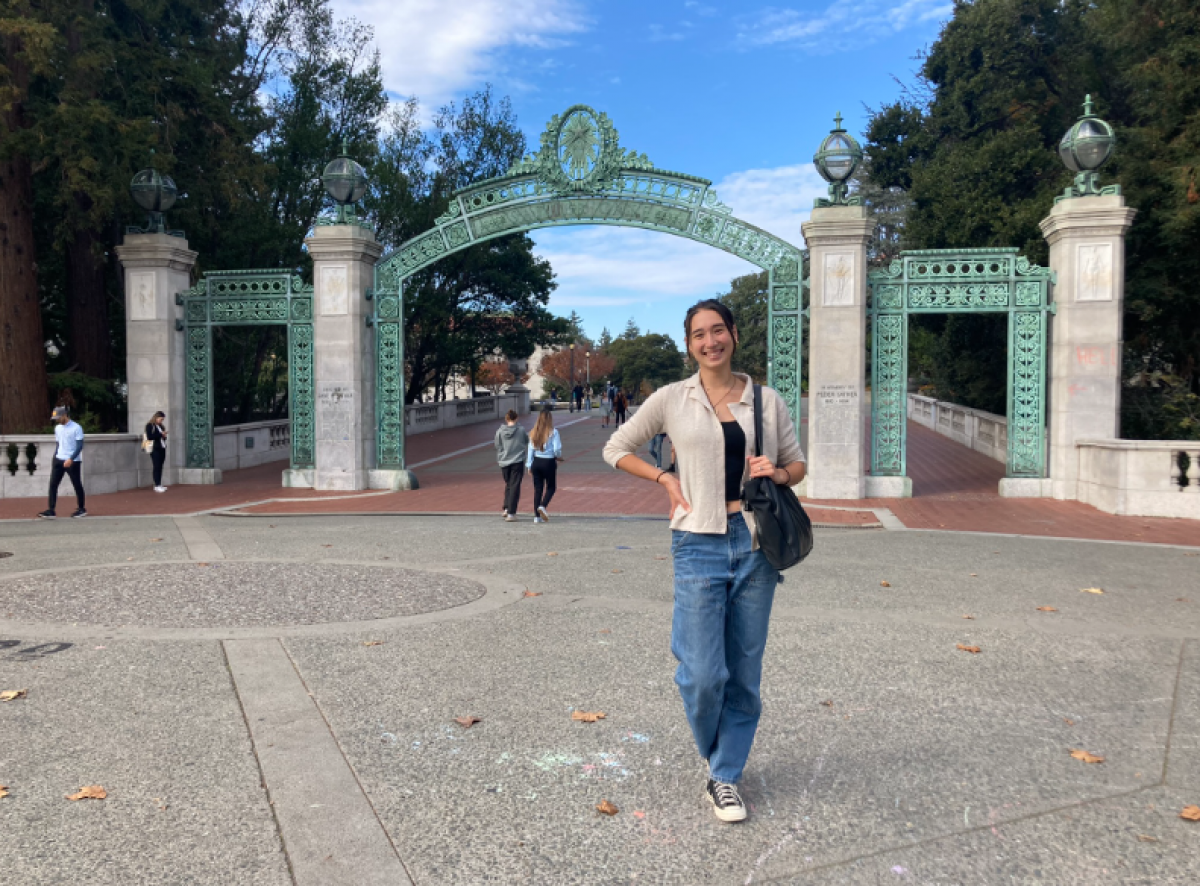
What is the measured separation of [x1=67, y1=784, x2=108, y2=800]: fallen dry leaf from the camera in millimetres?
3727

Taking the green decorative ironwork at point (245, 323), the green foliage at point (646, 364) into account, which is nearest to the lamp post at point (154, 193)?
the green decorative ironwork at point (245, 323)

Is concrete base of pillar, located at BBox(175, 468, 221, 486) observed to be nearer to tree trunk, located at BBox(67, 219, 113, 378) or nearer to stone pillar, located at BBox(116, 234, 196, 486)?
stone pillar, located at BBox(116, 234, 196, 486)

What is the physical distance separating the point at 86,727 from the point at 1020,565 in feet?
25.2

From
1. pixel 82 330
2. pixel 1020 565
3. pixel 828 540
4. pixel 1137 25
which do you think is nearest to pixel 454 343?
pixel 82 330

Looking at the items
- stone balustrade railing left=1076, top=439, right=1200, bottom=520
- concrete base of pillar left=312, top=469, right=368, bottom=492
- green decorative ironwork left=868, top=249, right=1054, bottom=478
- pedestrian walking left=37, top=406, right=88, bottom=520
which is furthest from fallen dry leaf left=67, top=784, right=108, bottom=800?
concrete base of pillar left=312, top=469, right=368, bottom=492

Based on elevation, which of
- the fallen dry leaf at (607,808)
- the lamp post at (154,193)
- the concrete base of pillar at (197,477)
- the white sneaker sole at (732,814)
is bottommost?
the fallen dry leaf at (607,808)

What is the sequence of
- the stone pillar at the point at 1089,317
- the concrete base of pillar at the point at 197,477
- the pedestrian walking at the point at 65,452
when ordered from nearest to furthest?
the pedestrian walking at the point at 65,452, the stone pillar at the point at 1089,317, the concrete base of pillar at the point at 197,477

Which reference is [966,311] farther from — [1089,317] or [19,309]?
[19,309]

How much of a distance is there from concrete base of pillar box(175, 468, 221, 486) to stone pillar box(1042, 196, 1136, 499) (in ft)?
46.3

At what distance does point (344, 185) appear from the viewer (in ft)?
54.7

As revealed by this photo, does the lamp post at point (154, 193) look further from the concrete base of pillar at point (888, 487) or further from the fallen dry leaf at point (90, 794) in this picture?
the fallen dry leaf at point (90, 794)

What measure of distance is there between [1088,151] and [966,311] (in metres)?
A: 2.81

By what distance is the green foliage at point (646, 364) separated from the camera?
94.3m

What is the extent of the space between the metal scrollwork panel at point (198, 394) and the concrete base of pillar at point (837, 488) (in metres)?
10.6
